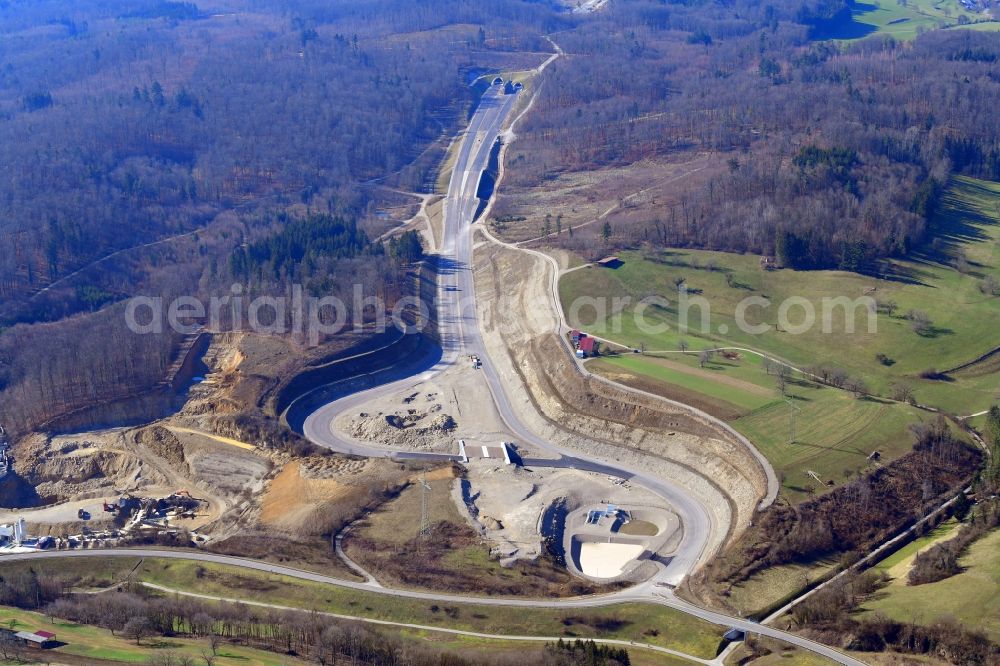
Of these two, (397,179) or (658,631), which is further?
(397,179)

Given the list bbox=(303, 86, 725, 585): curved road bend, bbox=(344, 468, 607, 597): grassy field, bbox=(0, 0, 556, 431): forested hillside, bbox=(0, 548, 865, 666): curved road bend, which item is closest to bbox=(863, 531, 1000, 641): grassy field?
bbox=(0, 548, 865, 666): curved road bend

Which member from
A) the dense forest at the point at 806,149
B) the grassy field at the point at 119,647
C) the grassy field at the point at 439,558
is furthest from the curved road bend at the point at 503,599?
the dense forest at the point at 806,149

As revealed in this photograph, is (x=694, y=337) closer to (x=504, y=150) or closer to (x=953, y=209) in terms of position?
(x=953, y=209)

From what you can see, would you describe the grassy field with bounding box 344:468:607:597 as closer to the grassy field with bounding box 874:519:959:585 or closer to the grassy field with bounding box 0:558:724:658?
the grassy field with bounding box 0:558:724:658

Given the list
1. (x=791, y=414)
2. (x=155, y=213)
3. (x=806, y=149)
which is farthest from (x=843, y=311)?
(x=155, y=213)

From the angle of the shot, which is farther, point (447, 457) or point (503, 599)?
point (447, 457)

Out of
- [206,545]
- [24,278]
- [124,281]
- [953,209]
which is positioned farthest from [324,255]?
[953,209]

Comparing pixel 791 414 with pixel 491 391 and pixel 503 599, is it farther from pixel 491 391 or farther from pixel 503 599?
pixel 503 599
